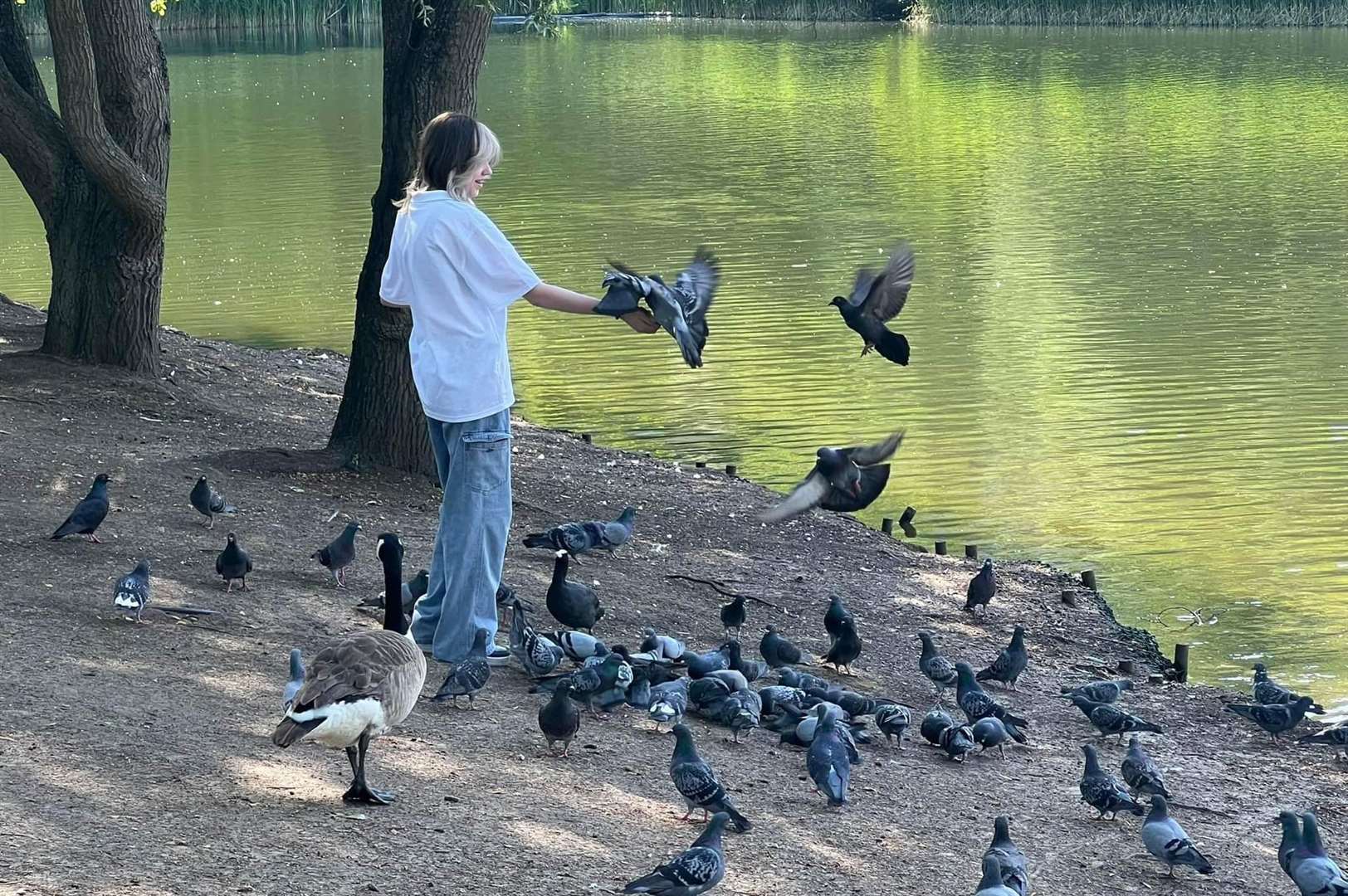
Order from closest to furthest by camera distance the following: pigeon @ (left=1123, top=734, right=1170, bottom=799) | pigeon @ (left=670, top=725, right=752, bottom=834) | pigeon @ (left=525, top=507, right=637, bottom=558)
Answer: pigeon @ (left=670, top=725, right=752, bottom=834)
pigeon @ (left=1123, top=734, right=1170, bottom=799)
pigeon @ (left=525, top=507, right=637, bottom=558)

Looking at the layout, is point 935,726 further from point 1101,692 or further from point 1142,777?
point 1101,692

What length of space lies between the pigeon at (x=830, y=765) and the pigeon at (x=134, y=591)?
3.39 m

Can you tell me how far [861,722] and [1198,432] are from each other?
32.6ft

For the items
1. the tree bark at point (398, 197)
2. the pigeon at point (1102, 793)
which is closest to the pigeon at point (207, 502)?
the tree bark at point (398, 197)

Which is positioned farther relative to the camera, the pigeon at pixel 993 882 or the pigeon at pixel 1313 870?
the pigeon at pixel 1313 870

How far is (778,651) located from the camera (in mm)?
9719

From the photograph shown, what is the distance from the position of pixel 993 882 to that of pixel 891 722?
2.32 metres

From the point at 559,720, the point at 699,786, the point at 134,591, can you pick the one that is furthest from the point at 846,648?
the point at 134,591

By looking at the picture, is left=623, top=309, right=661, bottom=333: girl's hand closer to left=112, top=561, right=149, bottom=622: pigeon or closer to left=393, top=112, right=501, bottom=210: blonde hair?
left=393, top=112, right=501, bottom=210: blonde hair

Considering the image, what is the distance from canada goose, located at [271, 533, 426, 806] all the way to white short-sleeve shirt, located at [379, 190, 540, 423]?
1.22 metres

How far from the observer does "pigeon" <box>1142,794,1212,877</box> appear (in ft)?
23.8

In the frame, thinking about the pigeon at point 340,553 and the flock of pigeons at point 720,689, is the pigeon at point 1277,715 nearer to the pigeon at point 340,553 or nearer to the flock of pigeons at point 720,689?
the flock of pigeons at point 720,689

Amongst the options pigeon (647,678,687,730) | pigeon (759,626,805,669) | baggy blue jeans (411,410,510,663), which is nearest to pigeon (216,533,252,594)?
baggy blue jeans (411,410,510,663)

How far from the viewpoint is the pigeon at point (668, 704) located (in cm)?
804
